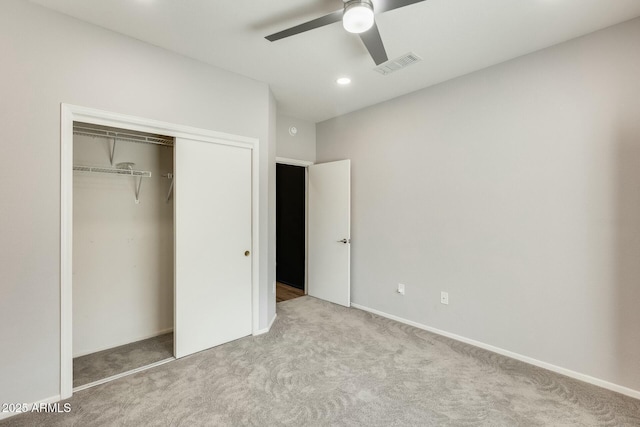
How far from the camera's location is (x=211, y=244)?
289 cm

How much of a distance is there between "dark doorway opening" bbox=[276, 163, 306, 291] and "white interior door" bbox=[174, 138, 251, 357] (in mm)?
2008

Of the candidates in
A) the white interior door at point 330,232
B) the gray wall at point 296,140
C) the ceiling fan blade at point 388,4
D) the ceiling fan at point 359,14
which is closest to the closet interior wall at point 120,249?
the gray wall at point 296,140

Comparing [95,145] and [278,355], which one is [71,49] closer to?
[95,145]

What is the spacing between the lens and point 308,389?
2.25m

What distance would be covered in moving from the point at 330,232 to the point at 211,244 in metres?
1.89

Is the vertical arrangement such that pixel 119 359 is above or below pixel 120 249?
below

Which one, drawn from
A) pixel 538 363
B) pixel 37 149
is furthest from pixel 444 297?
pixel 37 149

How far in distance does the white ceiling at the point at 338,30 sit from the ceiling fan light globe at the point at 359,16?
15.7 inches

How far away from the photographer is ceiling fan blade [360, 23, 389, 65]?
1.88m

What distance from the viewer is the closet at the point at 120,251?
2.68 metres

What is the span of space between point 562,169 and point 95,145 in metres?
4.21

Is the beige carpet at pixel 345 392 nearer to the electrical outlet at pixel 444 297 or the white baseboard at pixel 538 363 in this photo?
the white baseboard at pixel 538 363

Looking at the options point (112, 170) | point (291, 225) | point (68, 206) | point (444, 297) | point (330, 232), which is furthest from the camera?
point (291, 225)

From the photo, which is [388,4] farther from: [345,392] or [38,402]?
[38,402]
